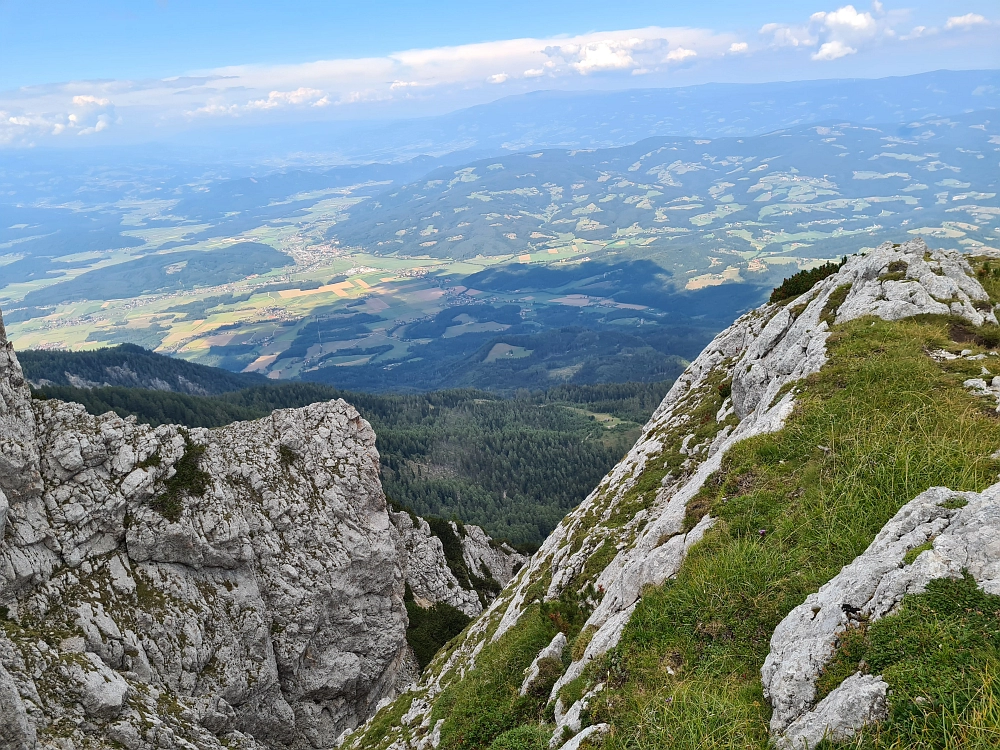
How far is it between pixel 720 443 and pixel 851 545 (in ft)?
48.0

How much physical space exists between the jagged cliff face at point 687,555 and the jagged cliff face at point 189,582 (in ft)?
40.6

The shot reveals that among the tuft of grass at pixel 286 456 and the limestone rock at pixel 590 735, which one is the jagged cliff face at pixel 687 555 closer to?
the limestone rock at pixel 590 735

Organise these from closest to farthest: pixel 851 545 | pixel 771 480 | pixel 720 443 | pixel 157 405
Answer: pixel 851 545, pixel 771 480, pixel 720 443, pixel 157 405

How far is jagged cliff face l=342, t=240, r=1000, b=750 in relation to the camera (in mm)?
9352

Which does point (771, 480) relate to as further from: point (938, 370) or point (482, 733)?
point (482, 733)

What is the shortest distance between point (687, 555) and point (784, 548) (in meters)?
2.43

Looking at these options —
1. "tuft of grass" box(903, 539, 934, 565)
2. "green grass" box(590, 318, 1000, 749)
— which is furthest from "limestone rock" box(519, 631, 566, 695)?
"tuft of grass" box(903, 539, 934, 565)

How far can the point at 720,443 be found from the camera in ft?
85.6

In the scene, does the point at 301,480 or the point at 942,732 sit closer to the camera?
the point at 942,732

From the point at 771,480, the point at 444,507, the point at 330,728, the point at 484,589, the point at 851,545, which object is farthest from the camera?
the point at 444,507

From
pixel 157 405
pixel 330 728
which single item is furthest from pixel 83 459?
pixel 157 405

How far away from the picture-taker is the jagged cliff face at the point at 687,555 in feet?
30.7

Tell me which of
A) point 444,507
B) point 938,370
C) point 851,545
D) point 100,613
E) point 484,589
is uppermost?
point 938,370

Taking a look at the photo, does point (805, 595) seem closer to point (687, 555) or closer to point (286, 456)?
point (687, 555)
